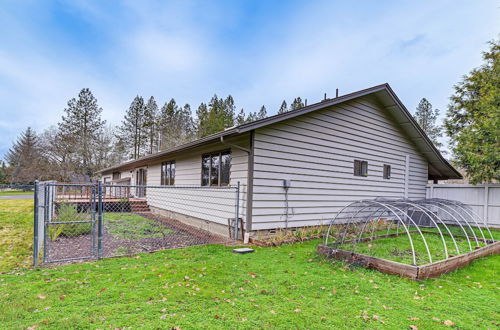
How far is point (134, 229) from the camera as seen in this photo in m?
8.04

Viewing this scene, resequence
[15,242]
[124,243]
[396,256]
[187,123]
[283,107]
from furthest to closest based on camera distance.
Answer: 1. [283,107]
2. [187,123]
3. [124,243]
4. [15,242]
5. [396,256]

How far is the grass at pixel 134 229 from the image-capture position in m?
7.18

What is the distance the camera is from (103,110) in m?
30.8

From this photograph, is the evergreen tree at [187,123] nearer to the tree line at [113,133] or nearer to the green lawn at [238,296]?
the tree line at [113,133]

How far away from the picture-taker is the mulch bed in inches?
207

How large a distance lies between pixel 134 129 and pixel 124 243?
27.6 meters

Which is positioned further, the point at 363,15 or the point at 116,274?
the point at 363,15

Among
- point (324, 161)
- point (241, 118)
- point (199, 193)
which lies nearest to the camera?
point (324, 161)

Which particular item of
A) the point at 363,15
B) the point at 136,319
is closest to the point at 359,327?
the point at 136,319

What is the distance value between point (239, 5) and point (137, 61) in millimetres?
6759

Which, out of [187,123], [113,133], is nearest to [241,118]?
[187,123]

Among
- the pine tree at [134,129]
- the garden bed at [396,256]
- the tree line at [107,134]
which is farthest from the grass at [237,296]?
the pine tree at [134,129]

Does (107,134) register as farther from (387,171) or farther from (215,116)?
(387,171)

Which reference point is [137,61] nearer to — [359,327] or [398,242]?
[398,242]
